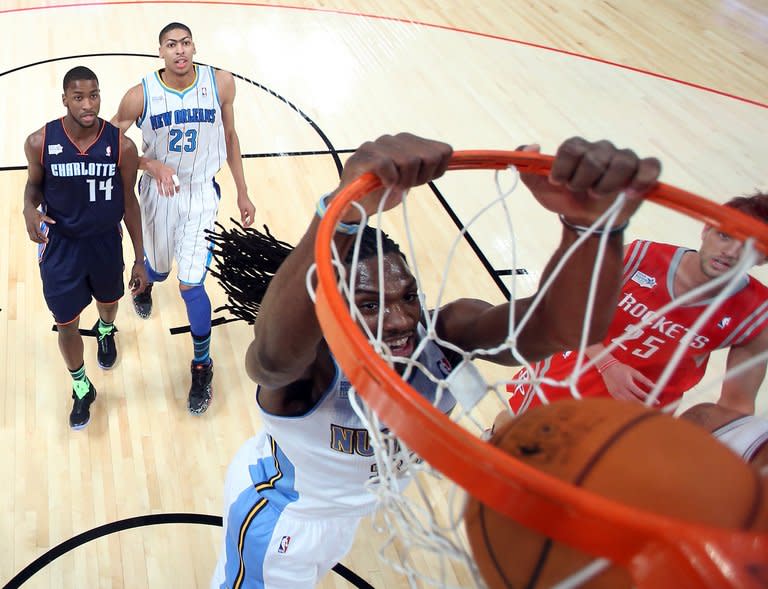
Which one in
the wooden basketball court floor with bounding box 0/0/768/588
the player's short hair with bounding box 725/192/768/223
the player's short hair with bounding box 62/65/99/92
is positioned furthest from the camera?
the wooden basketball court floor with bounding box 0/0/768/588

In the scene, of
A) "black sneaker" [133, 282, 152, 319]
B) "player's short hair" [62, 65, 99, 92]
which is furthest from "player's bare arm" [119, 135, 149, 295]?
"black sneaker" [133, 282, 152, 319]

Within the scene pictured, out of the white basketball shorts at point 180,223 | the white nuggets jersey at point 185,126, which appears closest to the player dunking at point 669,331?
the white basketball shorts at point 180,223

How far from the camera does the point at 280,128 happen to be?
5598mm

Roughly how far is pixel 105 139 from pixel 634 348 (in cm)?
211

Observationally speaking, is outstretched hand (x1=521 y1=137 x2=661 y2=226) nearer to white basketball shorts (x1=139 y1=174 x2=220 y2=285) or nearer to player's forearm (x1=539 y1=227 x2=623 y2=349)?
player's forearm (x1=539 y1=227 x2=623 y2=349)

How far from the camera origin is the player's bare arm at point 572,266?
1388mm

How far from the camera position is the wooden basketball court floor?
9.98 ft

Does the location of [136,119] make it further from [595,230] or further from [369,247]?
[595,230]

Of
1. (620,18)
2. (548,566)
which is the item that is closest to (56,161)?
(548,566)

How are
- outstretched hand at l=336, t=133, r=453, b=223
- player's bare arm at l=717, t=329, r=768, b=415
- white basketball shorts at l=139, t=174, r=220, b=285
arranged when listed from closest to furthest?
outstretched hand at l=336, t=133, r=453, b=223
player's bare arm at l=717, t=329, r=768, b=415
white basketball shorts at l=139, t=174, r=220, b=285

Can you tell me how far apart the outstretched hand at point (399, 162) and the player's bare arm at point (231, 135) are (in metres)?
2.29

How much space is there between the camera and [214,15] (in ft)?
23.5

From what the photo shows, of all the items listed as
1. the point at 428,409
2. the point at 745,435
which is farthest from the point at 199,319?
the point at 428,409

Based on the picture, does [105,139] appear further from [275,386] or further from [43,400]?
[275,386]
